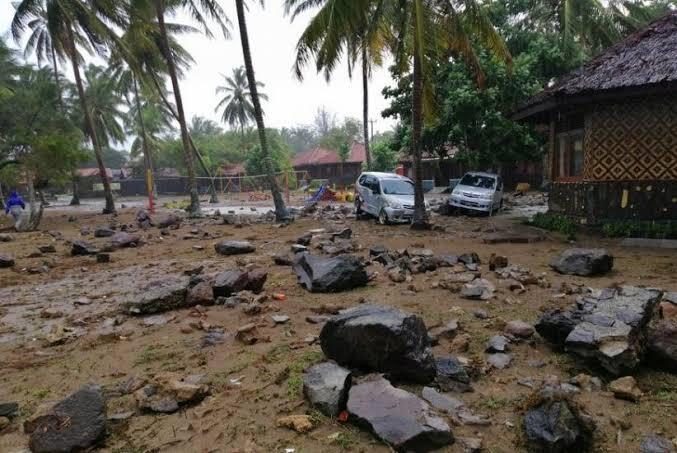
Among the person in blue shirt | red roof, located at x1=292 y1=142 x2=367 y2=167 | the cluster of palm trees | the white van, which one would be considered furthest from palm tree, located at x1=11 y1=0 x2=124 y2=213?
red roof, located at x1=292 y1=142 x2=367 y2=167

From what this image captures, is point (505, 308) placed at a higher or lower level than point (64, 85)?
lower

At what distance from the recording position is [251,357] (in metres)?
4.16

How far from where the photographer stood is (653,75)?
934cm

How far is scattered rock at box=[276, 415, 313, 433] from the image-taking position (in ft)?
9.81

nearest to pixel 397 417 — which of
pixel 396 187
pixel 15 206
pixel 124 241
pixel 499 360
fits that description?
pixel 499 360

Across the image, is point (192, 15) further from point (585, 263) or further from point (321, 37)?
point (585, 263)

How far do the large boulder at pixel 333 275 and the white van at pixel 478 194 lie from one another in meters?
10.4

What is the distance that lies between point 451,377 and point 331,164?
42.6 meters

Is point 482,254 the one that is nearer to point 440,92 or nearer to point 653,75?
point 653,75

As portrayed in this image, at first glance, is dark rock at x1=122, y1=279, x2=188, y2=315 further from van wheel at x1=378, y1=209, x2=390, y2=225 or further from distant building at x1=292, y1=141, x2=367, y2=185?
distant building at x1=292, y1=141, x2=367, y2=185

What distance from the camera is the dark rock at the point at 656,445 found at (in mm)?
2735

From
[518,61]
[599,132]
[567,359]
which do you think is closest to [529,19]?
[518,61]

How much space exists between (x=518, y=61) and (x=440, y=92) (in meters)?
3.56

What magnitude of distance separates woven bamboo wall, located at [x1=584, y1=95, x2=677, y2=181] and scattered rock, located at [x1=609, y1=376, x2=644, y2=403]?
28.9 feet
